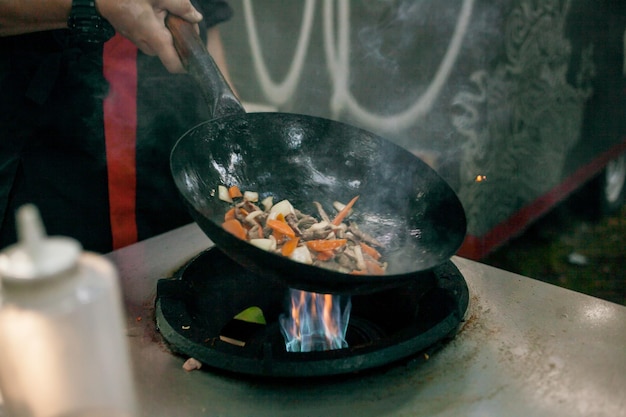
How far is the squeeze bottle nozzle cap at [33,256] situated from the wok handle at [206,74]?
890mm

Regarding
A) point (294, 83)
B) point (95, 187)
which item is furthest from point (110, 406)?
point (294, 83)

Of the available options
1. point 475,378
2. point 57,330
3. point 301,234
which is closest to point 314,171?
point 301,234

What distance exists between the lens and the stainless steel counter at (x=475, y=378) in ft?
3.23

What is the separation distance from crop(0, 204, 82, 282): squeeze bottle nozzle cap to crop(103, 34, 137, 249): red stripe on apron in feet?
4.70

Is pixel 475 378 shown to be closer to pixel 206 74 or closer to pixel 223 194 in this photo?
pixel 223 194

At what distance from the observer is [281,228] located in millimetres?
1380

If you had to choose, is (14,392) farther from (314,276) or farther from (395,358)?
(395,358)

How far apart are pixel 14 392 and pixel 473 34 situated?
2.65 meters

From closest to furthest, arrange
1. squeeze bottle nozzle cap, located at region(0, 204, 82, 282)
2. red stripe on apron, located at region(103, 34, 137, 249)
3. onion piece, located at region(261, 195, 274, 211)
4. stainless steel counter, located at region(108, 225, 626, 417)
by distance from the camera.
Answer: squeeze bottle nozzle cap, located at region(0, 204, 82, 282)
stainless steel counter, located at region(108, 225, 626, 417)
onion piece, located at region(261, 195, 274, 211)
red stripe on apron, located at region(103, 34, 137, 249)

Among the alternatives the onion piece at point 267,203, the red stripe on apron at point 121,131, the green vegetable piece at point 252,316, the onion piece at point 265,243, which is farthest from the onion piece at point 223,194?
the red stripe on apron at point 121,131

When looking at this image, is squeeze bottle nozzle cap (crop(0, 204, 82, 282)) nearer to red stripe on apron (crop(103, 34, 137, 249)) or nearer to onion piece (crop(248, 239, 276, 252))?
onion piece (crop(248, 239, 276, 252))

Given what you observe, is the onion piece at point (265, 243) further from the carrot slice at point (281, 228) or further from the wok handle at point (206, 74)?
the wok handle at point (206, 74)

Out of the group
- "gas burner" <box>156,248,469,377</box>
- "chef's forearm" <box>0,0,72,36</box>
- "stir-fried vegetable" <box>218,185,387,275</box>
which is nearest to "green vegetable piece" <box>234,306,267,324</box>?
"gas burner" <box>156,248,469,377</box>

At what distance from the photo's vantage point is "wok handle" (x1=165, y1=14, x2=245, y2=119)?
141 cm
